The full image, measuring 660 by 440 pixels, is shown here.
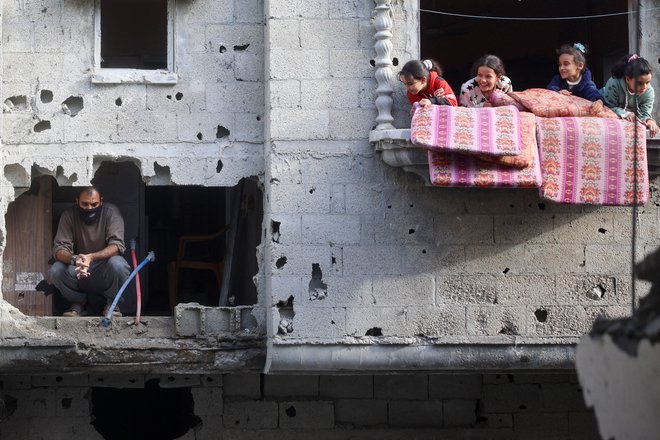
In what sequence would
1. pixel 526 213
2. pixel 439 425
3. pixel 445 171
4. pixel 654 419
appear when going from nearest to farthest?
pixel 654 419, pixel 445 171, pixel 526 213, pixel 439 425

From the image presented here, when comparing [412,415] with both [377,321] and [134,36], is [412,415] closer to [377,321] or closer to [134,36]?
[377,321]

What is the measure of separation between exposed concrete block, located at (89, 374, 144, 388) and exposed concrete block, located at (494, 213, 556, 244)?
3.55 metres

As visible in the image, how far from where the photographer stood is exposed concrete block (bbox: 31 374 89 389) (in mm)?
11133

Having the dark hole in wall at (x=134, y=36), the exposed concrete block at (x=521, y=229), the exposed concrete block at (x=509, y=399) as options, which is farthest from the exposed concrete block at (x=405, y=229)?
the dark hole in wall at (x=134, y=36)

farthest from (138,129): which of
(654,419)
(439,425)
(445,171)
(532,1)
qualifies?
(654,419)

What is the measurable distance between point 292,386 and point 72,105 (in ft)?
10.4

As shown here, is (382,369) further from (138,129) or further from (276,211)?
(138,129)

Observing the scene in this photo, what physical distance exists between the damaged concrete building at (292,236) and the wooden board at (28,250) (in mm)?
19

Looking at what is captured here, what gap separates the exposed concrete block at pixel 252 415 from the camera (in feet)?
36.8

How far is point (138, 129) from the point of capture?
33.6ft

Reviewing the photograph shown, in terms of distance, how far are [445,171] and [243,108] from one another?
1.94 m

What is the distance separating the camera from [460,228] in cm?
987

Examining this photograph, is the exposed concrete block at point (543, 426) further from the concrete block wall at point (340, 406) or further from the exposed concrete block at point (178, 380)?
the exposed concrete block at point (178, 380)

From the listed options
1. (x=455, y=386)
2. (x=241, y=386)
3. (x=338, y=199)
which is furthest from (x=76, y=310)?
(x=455, y=386)
